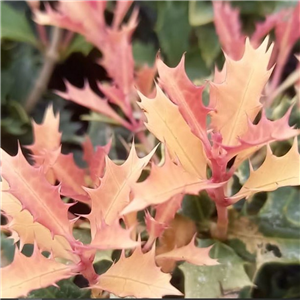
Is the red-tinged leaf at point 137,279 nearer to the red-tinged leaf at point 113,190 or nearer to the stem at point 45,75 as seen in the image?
the red-tinged leaf at point 113,190

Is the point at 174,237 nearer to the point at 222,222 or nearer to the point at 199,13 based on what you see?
the point at 222,222

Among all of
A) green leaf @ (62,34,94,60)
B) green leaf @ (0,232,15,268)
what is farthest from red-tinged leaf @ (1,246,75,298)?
green leaf @ (62,34,94,60)

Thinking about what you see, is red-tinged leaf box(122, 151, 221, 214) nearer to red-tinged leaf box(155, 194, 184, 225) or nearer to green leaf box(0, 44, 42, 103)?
red-tinged leaf box(155, 194, 184, 225)

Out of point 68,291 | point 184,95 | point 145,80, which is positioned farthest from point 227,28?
point 68,291

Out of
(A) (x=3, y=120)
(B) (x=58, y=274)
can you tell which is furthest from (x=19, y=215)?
(A) (x=3, y=120)

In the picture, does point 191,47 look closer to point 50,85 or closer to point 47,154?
point 50,85
